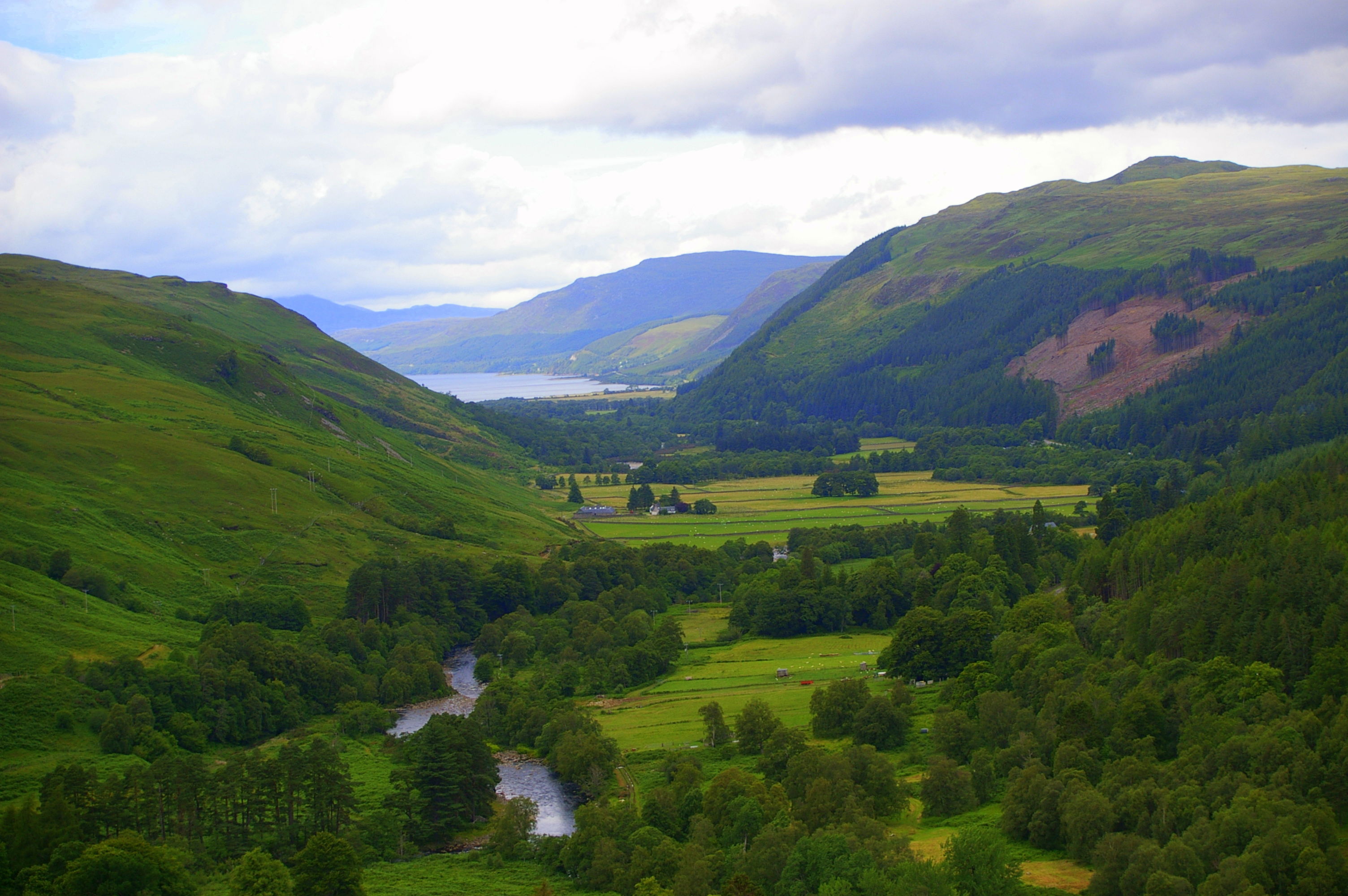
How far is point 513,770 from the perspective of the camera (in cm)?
8162

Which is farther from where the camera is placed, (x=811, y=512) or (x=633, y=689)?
(x=811, y=512)

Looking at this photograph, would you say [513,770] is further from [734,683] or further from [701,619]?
[701,619]

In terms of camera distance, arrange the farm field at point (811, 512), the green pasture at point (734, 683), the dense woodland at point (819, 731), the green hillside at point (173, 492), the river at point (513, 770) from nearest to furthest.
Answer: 1. the dense woodland at point (819, 731)
2. the river at point (513, 770)
3. the green pasture at point (734, 683)
4. the green hillside at point (173, 492)
5. the farm field at point (811, 512)

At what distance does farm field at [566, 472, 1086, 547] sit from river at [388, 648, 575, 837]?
55.3 meters

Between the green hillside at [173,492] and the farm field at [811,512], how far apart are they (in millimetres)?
15586

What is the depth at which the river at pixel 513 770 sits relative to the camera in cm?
7138

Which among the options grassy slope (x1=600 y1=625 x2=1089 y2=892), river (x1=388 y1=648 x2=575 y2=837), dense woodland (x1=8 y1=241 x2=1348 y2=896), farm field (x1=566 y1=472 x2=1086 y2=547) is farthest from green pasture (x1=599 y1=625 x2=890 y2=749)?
farm field (x1=566 y1=472 x2=1086 y2=547)

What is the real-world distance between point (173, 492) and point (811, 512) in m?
92.8

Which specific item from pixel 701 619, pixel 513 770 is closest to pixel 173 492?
pixel 701 619

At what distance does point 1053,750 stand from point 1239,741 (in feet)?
35.7

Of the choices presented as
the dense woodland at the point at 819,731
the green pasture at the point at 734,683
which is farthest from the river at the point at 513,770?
the green pasture at the point at 734,683

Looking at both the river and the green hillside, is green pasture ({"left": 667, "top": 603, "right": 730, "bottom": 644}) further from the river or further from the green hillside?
the green hillside

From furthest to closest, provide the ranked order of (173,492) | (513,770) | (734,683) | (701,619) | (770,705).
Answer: (173,492)
(701,619)
(734,683)
(770,705)
(513,770)

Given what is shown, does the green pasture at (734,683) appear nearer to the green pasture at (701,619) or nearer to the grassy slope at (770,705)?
the grassy slope at (770,705)
